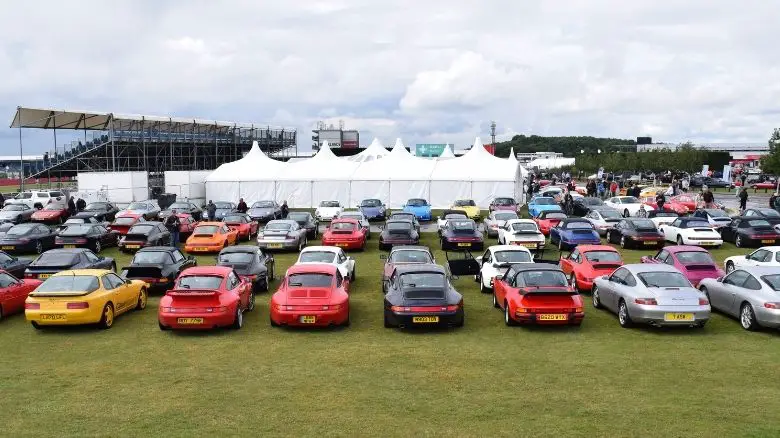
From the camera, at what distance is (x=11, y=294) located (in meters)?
15.8

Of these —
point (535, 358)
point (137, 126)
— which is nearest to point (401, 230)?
point (535, 358)

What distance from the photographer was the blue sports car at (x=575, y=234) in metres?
26.8

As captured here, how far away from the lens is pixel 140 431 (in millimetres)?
8539

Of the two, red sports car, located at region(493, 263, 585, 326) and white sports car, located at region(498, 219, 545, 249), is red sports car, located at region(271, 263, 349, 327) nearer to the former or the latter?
red sports car, located at region(493, 263, 585, 326)

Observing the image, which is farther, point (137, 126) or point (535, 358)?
point (137, 126)

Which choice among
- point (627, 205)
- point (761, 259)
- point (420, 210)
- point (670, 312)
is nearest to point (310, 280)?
point (670, 312)

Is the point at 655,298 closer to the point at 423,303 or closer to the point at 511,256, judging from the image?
the point at 423,303

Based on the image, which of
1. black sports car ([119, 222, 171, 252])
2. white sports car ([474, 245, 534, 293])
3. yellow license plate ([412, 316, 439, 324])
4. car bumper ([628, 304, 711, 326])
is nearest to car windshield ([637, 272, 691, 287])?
car bumper ([628, 304, 711, 326])

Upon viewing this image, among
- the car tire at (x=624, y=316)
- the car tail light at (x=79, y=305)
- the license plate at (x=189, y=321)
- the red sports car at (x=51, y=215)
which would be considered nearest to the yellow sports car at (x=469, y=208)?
the red sports car at (x=51, y=215)

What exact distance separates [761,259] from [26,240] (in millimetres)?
25873

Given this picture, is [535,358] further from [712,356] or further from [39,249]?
[39,249]

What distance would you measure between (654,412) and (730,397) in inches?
56.4

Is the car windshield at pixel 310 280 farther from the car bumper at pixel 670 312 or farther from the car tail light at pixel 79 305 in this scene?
the car bumper at pixel 670 312

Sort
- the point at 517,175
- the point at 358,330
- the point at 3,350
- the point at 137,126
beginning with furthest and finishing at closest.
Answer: the point at 137,126, the point at 517,175, the point at 358,330, the point at 3,350
